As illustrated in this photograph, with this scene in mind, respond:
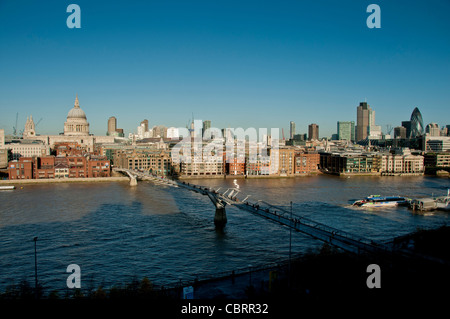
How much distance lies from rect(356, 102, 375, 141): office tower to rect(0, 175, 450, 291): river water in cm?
10138

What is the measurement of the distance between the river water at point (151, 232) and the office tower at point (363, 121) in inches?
3991

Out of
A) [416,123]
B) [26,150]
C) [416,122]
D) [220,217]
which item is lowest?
[220,217]

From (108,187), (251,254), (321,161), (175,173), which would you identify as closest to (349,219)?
(251,254)

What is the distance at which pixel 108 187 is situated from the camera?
85.1 feet

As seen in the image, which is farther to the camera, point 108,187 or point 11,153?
point 11,153

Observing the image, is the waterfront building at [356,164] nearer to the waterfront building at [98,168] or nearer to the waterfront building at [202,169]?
the waterfront building at [202,169]

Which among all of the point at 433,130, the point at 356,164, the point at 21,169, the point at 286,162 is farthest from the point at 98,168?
the point at 433,130

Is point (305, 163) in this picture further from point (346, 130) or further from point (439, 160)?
point (346, 130)

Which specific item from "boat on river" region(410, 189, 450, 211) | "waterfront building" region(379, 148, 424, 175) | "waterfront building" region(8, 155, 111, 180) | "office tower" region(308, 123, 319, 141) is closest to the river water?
"boat on river" region(410, 189, 450, 211)

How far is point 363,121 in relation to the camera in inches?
4638

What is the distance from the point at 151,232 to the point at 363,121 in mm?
114241

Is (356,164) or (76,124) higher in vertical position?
(76,124)
